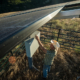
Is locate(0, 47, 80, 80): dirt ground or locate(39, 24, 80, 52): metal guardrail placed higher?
locate(39, 24, 80, 52): metal guardrail

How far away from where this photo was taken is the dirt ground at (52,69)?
2553 mm

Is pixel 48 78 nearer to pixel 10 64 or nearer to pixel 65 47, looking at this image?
pixel 10 64

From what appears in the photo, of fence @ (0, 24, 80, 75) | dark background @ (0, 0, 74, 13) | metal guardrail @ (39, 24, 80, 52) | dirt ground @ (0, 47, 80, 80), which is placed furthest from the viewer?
dark background @ (0, 0, 74, 13)

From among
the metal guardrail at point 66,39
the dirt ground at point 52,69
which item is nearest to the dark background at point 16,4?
the metal guardrail at point 66,39

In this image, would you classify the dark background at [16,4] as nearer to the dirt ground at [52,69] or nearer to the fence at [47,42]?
the fence at [47,42]

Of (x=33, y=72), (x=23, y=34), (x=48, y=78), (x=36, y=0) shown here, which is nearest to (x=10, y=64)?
(x=33, y=72)

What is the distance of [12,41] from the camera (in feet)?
1.42

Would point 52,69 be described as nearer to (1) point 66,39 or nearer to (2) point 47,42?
(1) point 66,39

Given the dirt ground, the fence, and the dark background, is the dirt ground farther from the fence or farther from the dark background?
the dark background

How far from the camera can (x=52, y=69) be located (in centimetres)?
284

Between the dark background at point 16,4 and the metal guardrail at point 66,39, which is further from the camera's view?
the dark background at point 16,4

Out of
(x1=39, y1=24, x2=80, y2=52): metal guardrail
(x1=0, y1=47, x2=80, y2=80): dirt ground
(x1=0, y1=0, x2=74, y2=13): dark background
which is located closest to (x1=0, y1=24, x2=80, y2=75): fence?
(x1=39, y1=24, x2=80, y2=52): metal guardrail

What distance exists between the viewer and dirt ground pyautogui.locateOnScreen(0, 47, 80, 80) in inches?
101

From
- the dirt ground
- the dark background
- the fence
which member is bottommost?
the dirt ground
